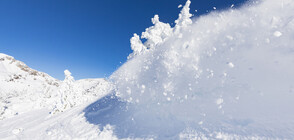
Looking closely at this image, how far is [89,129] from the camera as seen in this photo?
720 cm

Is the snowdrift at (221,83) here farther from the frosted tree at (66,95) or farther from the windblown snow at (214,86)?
the frosted tree at (66,95)

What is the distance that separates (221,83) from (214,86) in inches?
9.8

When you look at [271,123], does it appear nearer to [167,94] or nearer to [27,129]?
[167,94]

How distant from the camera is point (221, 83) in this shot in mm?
5355

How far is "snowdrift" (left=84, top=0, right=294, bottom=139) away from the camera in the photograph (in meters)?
4.33

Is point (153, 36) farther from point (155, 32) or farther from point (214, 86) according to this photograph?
point (214, 86)

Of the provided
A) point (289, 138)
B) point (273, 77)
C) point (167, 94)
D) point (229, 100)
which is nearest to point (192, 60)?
point (167, 94)

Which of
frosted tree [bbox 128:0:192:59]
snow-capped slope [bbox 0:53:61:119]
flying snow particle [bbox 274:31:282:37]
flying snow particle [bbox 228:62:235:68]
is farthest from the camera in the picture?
snow-capped slope [bbox 0:53:61:119]

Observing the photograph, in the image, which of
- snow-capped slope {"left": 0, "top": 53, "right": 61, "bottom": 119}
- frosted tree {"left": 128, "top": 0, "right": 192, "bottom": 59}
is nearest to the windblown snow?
frosted tree {"left": 128, "top": 0, "right": 192, "bottom": 59}

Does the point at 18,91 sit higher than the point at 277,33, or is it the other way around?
the point at 18,91

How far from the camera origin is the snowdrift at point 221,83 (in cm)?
433

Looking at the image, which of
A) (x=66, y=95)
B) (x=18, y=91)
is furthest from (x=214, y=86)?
(x=18, y=91)

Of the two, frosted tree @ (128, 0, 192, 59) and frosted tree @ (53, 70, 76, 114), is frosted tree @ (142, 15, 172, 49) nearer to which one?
frosted tree @ (128, 0, 192, 59)

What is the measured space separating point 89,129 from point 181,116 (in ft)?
14.1
